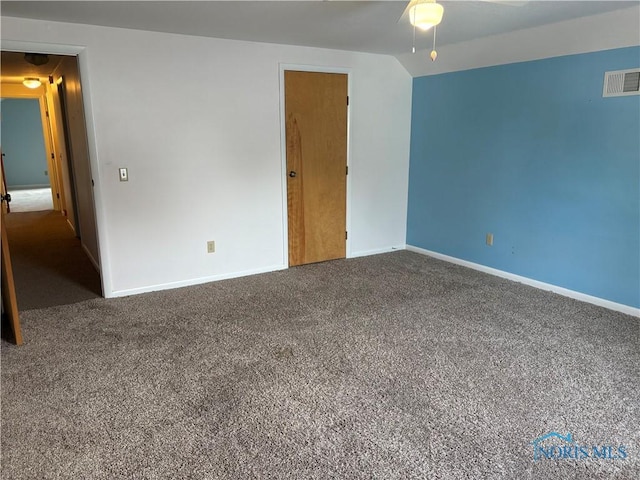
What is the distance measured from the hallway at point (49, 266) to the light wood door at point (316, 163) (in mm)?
2055

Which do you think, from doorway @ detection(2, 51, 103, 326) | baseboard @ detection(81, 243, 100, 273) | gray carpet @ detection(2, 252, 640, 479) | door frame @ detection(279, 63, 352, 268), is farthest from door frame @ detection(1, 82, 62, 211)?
gray carpet @ detection(2, 252, 640, 479)

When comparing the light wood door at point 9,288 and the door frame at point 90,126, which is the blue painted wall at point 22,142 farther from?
the light wood door at point 9,288

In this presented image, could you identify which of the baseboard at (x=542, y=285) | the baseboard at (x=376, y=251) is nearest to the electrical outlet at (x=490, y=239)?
the baseboard at (x=542, y=285)

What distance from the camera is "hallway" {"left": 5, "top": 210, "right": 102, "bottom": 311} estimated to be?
3807mm

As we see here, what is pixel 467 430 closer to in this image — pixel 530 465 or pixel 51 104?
pixel 530 465

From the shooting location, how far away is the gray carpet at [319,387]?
1858mm

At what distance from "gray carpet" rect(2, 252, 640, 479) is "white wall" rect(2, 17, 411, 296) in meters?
0.50

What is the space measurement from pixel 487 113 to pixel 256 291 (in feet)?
9.10

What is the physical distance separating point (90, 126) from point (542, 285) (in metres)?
4.09

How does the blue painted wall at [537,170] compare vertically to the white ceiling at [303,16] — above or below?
below

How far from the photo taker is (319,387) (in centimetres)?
239

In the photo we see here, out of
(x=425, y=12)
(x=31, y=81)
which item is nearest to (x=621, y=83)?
(x=425, y=12)

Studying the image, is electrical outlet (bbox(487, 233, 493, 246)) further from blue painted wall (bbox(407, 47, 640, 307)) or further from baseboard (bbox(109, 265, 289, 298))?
baseboard (bbox(109, 265, 289, 298))

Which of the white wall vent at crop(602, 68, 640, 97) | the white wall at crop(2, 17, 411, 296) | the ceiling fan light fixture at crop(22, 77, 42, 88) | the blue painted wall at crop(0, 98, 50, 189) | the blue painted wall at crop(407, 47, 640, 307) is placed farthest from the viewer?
the blue painted wall at crop(0, 98, 50, 189)
